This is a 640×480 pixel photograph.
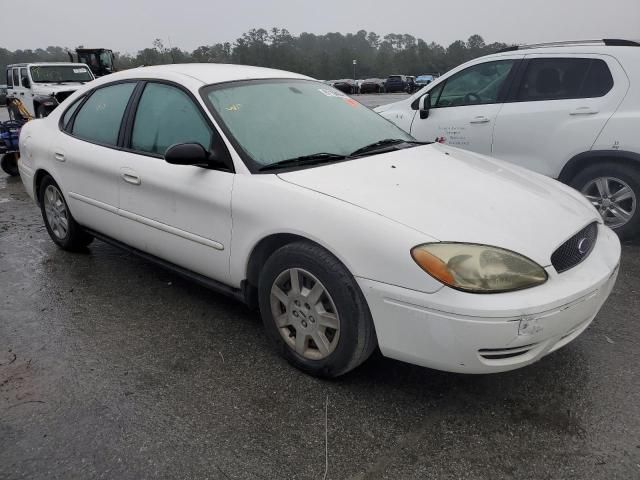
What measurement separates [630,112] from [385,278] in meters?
3.55

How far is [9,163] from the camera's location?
8.89m

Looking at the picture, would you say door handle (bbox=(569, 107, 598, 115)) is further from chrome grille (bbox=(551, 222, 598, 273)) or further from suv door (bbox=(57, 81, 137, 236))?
suv door (bbox=(57, 81, 137, 236))

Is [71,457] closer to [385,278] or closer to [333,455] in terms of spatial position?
[333,455]

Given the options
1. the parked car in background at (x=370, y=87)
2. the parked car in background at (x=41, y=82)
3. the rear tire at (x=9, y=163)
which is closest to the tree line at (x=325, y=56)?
the parked car in background at (x=370, y=87)

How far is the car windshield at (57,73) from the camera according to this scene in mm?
15964

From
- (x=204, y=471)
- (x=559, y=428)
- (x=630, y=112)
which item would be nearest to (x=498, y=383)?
(x=559, y=428)

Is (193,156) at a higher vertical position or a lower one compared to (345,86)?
lower

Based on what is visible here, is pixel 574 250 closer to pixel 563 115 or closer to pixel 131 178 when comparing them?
pixel 131 178

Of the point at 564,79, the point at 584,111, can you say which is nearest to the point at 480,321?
the point at 584,111

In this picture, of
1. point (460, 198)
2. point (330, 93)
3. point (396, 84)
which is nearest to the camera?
point (460, 198)

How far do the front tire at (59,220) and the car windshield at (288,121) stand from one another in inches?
79.7

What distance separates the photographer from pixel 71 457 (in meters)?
2.22

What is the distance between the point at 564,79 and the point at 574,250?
314 centimetres

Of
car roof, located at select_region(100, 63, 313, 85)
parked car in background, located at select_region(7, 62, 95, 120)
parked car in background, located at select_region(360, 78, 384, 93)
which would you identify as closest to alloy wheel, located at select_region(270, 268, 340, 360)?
car roof, located at select_region(100, 63, 313, 85)
